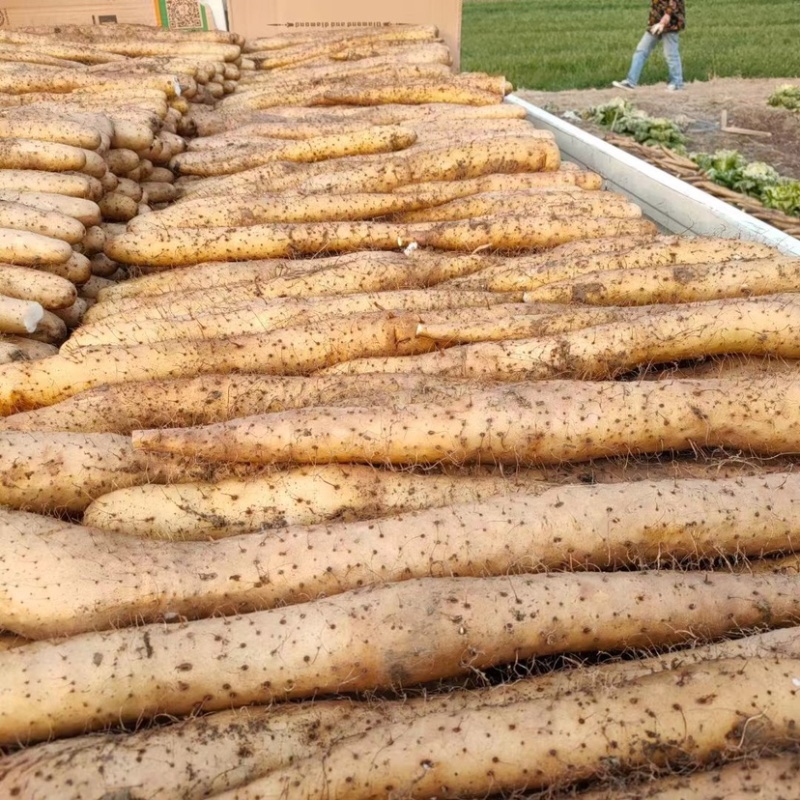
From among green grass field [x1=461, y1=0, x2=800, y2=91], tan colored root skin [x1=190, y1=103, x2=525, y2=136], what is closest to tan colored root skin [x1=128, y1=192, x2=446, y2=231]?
tan colored root skin [x1=190, y1=103, x2=525, y2=136]

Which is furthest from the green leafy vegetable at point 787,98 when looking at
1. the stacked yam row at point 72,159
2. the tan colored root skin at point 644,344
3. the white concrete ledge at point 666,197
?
the tan colored root skin at point 644,344

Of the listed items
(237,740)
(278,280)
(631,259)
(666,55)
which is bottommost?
(237,740)

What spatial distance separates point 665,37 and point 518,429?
1159cm

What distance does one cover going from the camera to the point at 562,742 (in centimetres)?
164

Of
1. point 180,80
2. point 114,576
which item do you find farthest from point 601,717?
point 180,80

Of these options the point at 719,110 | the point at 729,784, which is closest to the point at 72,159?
the point at 729,784

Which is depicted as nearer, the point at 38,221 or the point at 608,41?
the point at 38,221

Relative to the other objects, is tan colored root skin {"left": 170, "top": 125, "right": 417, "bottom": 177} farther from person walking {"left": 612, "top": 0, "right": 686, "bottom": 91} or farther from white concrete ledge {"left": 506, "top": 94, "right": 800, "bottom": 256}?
person walking {"left": 612, "top": 0, "right": 686, "bottom": 91}

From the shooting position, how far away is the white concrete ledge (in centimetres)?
380

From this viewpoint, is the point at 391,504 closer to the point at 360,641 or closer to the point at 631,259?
the point at 360,641

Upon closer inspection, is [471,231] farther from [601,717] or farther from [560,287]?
[601,717]

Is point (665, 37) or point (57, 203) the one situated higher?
point (665, 37)

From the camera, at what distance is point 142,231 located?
12.9 feet

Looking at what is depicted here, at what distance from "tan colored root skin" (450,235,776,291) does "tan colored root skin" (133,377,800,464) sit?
1.00 meters
